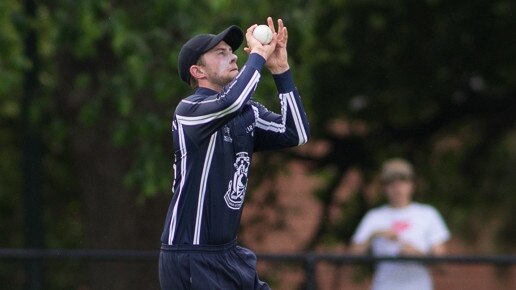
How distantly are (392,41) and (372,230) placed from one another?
5.59m

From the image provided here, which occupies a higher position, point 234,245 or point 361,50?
point 361,50

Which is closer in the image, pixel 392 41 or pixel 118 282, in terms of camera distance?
pixel 118 282

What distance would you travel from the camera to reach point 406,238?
916 centimetres

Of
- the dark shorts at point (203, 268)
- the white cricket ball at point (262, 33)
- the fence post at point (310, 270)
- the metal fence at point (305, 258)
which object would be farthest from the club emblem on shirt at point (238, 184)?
the fence post at point (310, 270)

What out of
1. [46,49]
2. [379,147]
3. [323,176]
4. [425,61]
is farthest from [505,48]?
[46,49]

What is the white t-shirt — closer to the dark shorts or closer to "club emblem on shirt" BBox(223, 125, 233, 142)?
the dark shorts

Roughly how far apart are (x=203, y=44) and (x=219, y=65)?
12 cm

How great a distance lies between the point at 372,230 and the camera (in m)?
9.25

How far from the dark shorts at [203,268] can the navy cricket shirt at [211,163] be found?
4cm

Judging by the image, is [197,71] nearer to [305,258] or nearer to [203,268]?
[203,268]

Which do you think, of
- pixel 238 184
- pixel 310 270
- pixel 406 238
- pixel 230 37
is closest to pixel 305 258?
pixel 310 270

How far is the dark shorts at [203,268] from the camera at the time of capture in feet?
19.2

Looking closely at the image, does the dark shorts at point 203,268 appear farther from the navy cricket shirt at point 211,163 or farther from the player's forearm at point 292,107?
the player's forearm at point 292,107

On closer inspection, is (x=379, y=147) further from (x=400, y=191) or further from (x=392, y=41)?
(x=400, y=191)
